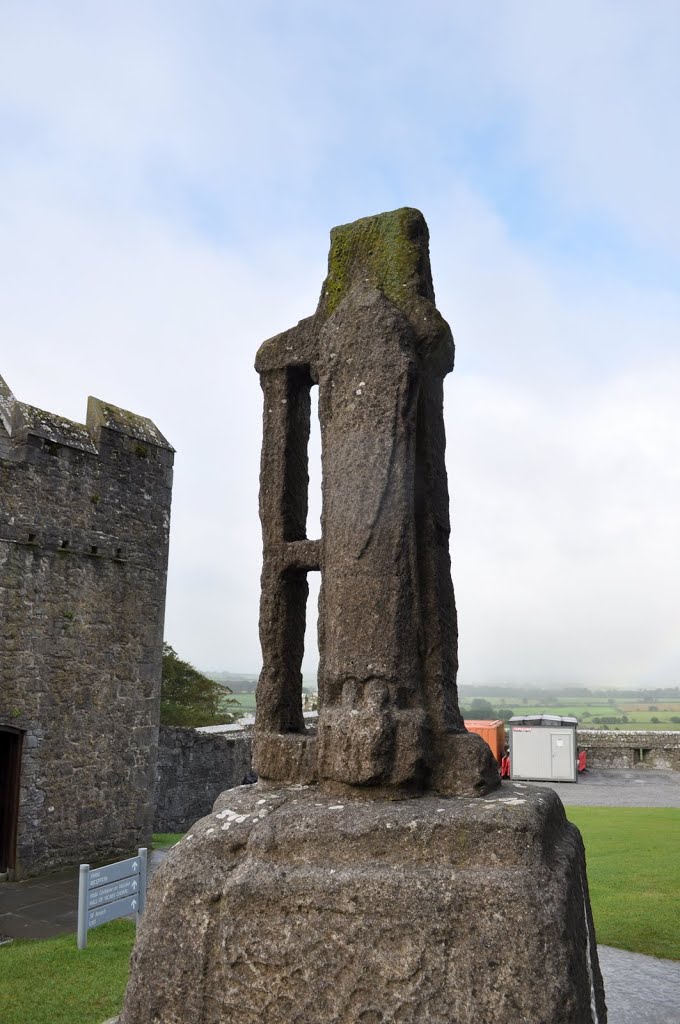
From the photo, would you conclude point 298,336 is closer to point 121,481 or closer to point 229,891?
point 229,891

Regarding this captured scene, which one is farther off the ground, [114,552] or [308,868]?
[114,552]

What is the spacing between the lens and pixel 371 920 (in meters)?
2.41

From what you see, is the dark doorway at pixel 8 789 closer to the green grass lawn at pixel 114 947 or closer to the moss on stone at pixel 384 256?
the green grass lawn at pixel 114 947

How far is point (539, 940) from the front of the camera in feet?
7.43

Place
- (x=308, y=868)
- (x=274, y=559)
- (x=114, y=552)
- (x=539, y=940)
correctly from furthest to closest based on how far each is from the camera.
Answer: (x=114, y=552)
(x=274, y=559)
(x=308, y=868)
(x=539, y=940)

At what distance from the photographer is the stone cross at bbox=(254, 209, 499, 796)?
2900 mm

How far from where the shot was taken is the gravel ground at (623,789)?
16.1m

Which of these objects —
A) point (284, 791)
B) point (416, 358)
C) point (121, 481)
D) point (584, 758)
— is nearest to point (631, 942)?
point (284, 791)

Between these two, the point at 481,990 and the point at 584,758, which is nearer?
the point at 481,990

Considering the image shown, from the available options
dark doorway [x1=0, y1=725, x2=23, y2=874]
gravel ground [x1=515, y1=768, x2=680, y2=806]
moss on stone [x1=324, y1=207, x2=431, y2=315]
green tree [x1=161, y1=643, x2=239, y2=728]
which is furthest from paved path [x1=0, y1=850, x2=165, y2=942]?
green tree [x1=161, y1=643, x2=239, y2=728]

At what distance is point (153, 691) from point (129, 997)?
955 centimetres

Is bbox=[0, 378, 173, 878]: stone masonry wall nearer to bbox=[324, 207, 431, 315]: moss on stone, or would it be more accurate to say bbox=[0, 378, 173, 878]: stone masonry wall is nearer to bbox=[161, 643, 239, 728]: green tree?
bbox=[324, 207, 431, 315]: moss on stone

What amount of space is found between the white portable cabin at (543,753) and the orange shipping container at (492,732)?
93cm

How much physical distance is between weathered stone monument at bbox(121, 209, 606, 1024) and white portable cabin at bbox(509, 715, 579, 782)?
18378mm
